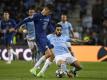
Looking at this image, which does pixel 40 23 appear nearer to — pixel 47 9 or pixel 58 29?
pixel 47 9

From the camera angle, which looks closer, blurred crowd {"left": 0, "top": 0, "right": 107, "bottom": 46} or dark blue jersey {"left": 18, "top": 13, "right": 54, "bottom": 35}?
dark blue jersey {"left": 18, "top": 13, "right": 54, "bottom": 35}

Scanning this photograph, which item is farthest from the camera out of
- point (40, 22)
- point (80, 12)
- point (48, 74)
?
point (80, 12)

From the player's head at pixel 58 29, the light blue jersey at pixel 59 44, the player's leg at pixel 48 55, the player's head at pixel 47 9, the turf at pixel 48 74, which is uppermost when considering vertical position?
the player's head at pixel 47 9

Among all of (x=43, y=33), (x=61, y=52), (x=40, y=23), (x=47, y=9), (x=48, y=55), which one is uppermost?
(x=47, y=9)

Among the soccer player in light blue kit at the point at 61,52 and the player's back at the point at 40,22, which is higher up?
the player's back at the point at 40,22

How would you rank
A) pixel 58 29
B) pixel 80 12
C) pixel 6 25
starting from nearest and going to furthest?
pixel 58 29 < pixel 6 25 < pixel 80 12

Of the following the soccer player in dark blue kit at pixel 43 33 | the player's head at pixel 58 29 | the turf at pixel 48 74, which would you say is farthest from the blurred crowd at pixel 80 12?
the player's head at pixel 58 29

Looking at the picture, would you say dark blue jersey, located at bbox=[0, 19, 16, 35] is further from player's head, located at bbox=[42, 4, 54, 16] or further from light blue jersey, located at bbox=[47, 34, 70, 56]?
player's head, located at bbox=[42, 4, 54, 16]

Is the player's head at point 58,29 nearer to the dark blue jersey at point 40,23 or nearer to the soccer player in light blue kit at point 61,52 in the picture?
the soccer player in light blue kit at point 61,52

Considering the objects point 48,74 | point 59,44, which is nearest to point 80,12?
point 48,74

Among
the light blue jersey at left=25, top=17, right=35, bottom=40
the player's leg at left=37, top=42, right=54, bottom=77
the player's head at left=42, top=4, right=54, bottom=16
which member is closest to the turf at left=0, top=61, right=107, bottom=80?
the player's leg at left=37, top=42, right=54, bottom=77

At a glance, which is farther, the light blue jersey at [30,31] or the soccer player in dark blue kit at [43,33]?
the light blue jersey at [30,31]

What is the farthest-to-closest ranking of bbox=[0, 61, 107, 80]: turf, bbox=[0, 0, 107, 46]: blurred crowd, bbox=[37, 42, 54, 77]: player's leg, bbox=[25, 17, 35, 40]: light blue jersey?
bbox=[0, 0, 107, 46]: blurred crowd
bbox=[25, 17, 35, 40]: light blue jersey
bbox=[37, 42, 54, 77]: player's leg
bbox=[0, 61, 107, 80]: turf

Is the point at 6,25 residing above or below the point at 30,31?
above
